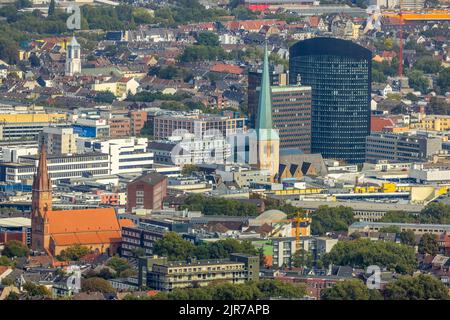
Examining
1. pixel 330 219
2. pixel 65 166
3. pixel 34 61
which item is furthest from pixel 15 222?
pixel 34 61

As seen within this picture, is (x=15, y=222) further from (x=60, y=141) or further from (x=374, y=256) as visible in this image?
(x=60, y=141)

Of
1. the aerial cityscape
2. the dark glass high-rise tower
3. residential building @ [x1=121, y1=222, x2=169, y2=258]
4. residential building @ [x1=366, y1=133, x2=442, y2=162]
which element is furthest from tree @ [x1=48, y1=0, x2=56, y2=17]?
residential building @ [x1=121, y1=222, x2=169, y2=258]

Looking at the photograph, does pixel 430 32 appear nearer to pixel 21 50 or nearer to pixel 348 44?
pixel 21 50

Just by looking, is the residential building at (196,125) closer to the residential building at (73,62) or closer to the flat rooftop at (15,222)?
the flat rooftop at (15,222)

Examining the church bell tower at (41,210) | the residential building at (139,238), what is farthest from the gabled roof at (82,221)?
the residential building at (139,238)
